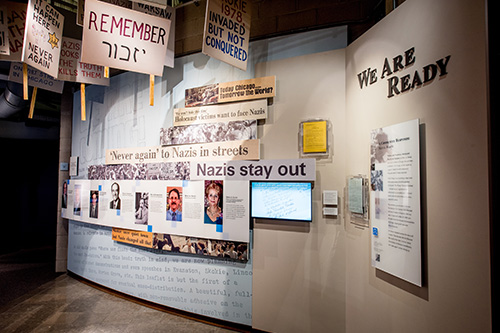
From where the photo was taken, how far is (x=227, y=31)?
2307 millimetres

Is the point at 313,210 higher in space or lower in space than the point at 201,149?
lower

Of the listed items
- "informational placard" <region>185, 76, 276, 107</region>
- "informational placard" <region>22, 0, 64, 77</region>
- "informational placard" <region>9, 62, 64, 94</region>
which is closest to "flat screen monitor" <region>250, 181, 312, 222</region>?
"informational placard" <region>185, 76, 276, 107</region>

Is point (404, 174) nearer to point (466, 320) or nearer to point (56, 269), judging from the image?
point (466, 320)

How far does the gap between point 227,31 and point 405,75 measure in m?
1.53

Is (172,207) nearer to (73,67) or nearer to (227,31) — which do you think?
(227,31)

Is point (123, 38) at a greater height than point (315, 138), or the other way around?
point (123, 38)

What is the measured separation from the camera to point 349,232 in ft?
7.68

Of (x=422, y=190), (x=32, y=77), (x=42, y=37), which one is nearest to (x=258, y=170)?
(x=422, y=190)

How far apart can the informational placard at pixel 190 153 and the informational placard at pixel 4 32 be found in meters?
1.57

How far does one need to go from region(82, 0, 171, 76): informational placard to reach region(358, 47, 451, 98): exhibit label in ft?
6.47

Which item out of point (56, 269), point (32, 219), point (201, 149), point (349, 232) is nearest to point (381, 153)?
point (349, 232)

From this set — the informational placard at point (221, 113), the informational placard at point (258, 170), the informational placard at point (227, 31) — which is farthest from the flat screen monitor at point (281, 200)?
the informational placard at point (227, 31)

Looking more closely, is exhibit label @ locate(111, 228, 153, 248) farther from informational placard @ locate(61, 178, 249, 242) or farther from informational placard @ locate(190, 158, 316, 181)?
informational placard @ locate(190, 158, 316, 181)

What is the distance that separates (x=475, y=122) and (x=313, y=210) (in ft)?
4.84
